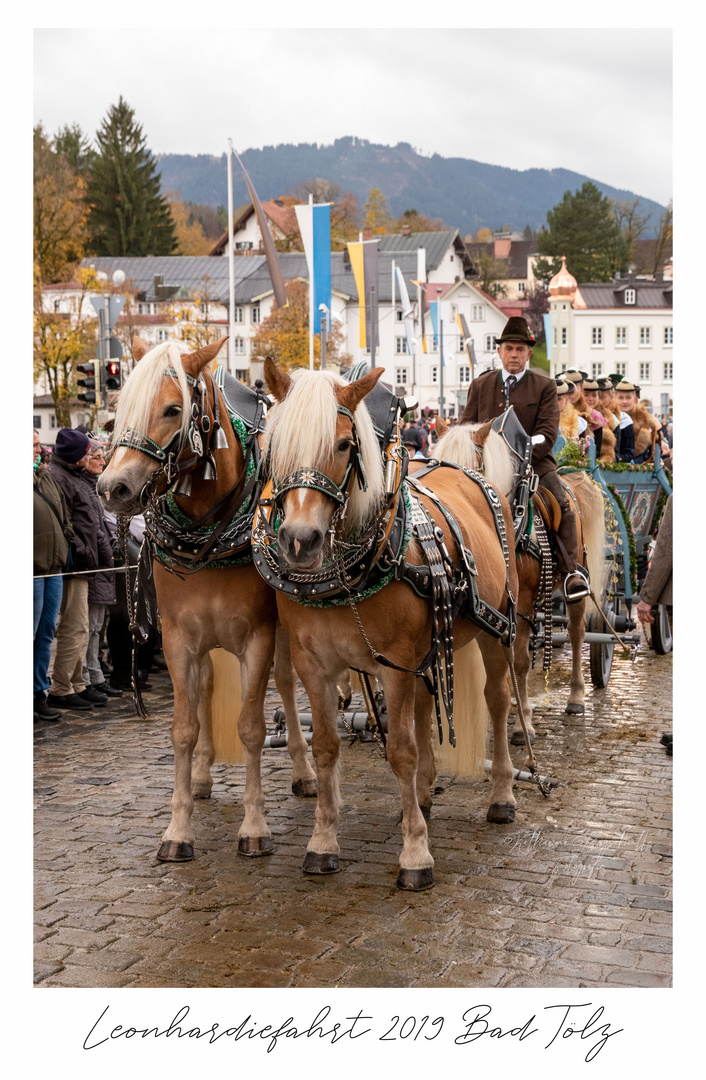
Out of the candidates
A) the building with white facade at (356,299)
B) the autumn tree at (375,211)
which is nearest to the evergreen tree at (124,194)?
the building with white facade at (356,299)

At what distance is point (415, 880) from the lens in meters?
4.86

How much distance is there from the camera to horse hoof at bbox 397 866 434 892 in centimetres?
486

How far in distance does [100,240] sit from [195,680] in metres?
91.2

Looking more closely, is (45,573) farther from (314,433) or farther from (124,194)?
(124,194)

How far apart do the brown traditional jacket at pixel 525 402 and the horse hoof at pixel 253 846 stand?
11.4ft

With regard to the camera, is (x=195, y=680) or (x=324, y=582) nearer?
(x=324, y=582)

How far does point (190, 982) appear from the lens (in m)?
3.91

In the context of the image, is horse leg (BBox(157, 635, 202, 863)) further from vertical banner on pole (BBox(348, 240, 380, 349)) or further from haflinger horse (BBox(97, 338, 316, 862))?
vertical banner on pole (BBox(348, 240, 380, 349))

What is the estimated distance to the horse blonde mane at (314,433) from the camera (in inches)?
164

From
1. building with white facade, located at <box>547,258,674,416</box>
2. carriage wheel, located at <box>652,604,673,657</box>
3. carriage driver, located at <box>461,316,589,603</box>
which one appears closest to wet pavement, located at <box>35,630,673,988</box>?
carriage driver, located at <box>461,316,589,603</box>

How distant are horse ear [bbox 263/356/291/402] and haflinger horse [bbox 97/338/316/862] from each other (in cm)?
43

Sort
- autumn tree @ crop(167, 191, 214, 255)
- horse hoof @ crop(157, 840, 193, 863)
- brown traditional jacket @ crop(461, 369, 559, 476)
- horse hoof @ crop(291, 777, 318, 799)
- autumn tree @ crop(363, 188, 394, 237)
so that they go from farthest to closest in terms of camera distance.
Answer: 1. autumn tree @ crop(167, 191, 214, 255)
2. autumn tree @ crop(363, 188, 394, 237)
3. brown traditional jacket @ crop(461, 369, 559, 476)
4. horse hoof @ crop(291, 777, 318, 799)
5. horse hoof @ crop(157, 840, 193, 863)

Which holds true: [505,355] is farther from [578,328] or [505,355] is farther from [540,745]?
[578,328]

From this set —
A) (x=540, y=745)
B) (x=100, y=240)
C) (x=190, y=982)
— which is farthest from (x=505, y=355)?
(x=100, y=240)
